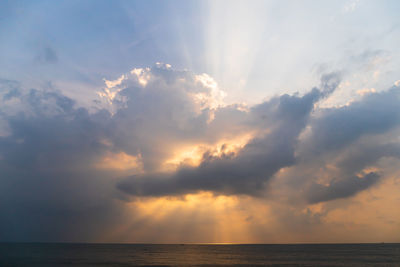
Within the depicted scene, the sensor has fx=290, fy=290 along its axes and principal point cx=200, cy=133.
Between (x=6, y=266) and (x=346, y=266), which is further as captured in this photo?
(x=346, y=266)

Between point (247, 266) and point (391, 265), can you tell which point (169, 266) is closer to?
point (247, 266)

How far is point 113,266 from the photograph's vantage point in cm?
10862

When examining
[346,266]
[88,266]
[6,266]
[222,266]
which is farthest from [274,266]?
[6,266]

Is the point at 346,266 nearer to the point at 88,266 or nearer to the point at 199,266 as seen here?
the point at 199,266

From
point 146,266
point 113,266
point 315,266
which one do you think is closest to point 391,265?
point 315,266

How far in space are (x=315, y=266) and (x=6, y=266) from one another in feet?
362

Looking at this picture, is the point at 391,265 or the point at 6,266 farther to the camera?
the point at 391,265

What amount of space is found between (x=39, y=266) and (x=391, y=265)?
13136 cm

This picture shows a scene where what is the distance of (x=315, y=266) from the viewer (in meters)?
109

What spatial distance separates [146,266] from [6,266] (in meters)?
47.4

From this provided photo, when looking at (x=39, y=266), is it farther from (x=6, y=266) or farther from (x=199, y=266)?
(x=199, y=266)

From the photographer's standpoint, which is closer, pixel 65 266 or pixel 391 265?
pixel 65 266

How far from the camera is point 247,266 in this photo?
109 m

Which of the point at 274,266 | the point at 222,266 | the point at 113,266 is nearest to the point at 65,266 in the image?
the point at 113,266
